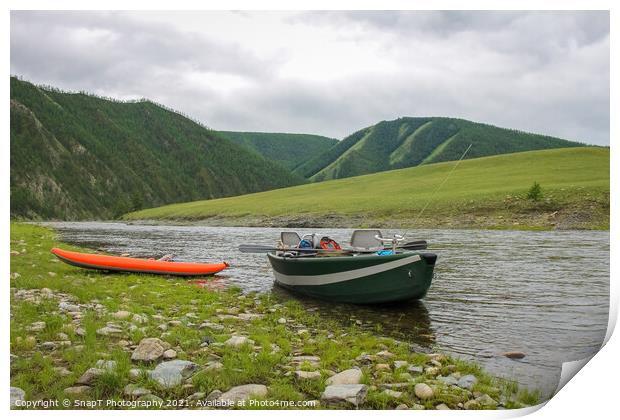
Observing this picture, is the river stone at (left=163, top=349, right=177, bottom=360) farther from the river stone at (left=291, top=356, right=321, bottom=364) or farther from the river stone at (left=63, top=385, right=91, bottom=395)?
the river stone at (left=291, top=356, right=321, bottom=364)

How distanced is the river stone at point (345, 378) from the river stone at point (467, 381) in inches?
59.2

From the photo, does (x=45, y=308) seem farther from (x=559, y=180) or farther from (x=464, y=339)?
(x=559, y=180)

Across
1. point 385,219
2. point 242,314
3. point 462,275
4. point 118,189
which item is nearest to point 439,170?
point 385,219

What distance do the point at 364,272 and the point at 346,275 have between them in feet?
1.92

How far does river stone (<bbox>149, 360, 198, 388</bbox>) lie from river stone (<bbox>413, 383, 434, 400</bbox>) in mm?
3148

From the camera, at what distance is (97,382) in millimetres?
6148

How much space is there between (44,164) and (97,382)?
510 feet

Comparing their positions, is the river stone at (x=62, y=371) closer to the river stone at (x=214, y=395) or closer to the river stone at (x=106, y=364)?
the river stone at (x=106, y=364)

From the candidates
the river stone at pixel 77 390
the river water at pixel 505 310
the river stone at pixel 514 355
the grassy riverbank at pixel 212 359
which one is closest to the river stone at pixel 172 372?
the grassy riverbank at pixel 212 359

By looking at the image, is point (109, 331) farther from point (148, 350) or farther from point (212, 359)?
point (212, 359)

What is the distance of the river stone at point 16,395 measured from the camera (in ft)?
19.2

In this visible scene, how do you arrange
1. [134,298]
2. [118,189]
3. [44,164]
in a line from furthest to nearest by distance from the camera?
1. [118,189]
2. [44,164]
3. [134,298]

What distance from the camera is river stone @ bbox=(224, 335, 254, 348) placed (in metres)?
7.94

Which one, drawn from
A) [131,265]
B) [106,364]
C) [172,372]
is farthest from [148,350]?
[131,265]
